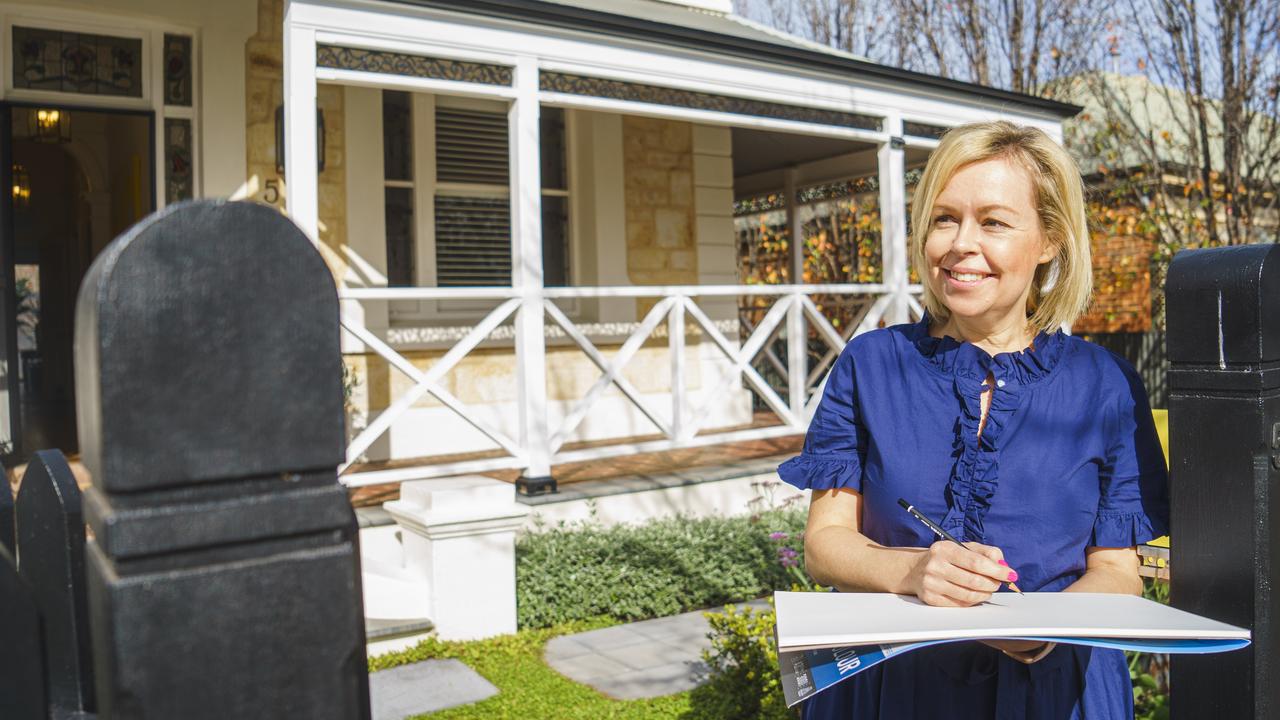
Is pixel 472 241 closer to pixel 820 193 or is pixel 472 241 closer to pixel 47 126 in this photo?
pixel 47 126

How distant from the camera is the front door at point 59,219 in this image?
321 inches

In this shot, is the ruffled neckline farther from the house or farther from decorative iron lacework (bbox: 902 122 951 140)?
decorative iron lacework (bbox: 902 122 951 140)

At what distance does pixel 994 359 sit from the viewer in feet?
5.77

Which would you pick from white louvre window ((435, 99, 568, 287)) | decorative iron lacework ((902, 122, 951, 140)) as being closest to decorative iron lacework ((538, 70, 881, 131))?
decorative iron lacework ((902, 122, 951, 140))

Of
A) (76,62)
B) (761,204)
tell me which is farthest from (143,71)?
(761,204)

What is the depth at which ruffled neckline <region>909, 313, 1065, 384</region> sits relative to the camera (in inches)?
68.5

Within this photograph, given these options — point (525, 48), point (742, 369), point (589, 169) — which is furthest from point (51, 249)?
point (742, 369)

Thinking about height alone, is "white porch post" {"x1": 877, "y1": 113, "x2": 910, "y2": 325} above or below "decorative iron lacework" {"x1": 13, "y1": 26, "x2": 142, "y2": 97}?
below

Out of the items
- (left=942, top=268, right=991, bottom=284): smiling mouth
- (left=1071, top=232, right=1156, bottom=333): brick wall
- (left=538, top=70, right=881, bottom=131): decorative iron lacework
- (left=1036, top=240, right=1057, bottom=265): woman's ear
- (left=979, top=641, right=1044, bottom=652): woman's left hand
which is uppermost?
(left=538, top=70, right=881, bottom=131): decorative iron lacework

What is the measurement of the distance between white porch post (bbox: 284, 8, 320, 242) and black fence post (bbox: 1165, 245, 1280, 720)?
4593 mm

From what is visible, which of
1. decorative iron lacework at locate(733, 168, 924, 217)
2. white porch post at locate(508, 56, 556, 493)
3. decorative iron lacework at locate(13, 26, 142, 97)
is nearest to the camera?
white porch post at locate(508, 56, 556, 493)

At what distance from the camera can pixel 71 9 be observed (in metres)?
6.48

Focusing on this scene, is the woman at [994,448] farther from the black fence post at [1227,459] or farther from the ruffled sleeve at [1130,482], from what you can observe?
the black fence post at [1227,459]

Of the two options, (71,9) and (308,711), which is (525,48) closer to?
(71,9)
